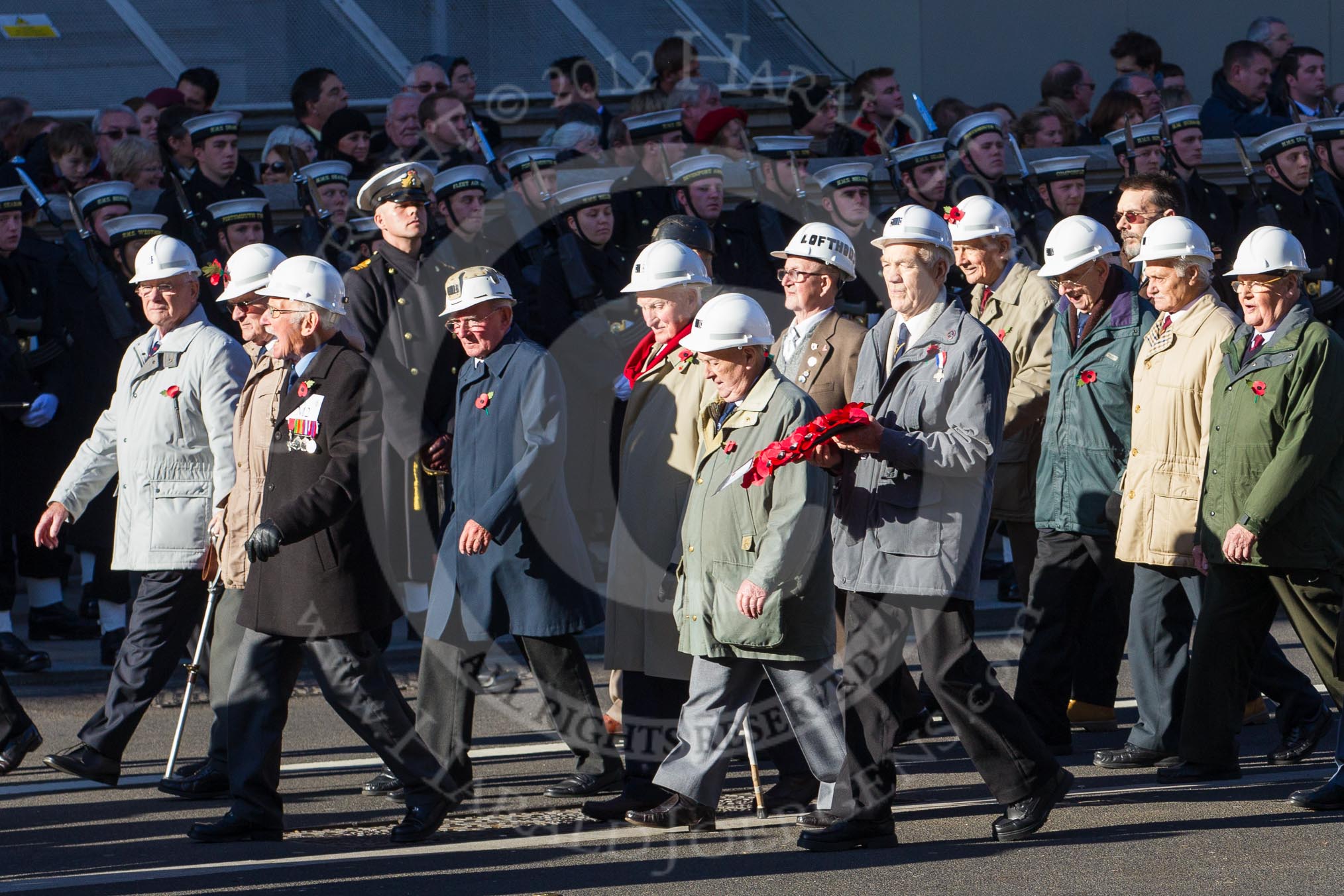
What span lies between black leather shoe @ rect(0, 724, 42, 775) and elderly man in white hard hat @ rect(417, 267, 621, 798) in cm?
164

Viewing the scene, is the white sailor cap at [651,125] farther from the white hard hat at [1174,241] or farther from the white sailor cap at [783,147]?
the white hard hat at [1174,241]

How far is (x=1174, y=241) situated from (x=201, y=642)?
382 cm

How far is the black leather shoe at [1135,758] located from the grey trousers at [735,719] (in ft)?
4.46

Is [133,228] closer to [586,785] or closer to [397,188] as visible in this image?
[397,188]

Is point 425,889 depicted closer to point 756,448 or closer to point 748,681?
point 748,681

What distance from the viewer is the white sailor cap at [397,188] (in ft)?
26.5

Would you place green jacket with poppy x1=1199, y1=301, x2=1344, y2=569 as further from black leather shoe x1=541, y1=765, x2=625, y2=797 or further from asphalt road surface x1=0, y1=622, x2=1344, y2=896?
black leather shoe x1=541, y1=765, x2=625, y2=797

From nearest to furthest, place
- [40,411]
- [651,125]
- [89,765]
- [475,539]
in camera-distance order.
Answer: [475,539] → [89,765] → [40,411] → [651,125]

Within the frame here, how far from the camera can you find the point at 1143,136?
12344 mm

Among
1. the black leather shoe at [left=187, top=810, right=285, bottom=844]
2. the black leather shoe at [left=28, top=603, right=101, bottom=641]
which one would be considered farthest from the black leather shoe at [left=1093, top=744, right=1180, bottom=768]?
the black leather shoe at [left=28, top=603, right=101, bottom=641]

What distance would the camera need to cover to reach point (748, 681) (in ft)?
20.8

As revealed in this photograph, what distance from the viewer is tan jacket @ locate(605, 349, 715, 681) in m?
6.79

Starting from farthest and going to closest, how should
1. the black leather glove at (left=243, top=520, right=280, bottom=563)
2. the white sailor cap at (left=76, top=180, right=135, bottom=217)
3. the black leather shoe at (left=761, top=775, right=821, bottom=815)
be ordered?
the white sailor cap at (left=76, top=180, right=135, bottom=217)
the black leather shoe at (left=761, top=775, right=821, bottom=815)
the black leather glove at (left=243, top=520, right=280, bottom=563)

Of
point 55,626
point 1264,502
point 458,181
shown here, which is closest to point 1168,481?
point 1264,502
